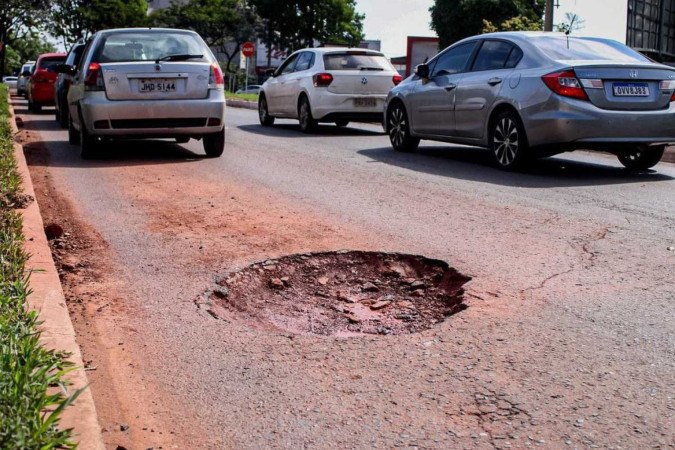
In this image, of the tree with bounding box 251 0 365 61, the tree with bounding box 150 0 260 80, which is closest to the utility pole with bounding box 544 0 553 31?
the tree with bounding box 251 0 365 61

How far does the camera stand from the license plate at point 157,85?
1044 cm

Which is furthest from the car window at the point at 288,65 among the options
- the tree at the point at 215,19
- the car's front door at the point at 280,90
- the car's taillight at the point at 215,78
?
the tree at the point at 215,19

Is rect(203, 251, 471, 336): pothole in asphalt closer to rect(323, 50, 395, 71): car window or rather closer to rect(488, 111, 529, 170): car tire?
rect(488, 111, 529, 170): car tire

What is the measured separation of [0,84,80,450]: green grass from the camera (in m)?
2.40

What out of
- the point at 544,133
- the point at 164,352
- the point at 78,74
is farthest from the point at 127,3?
the point at 164,352

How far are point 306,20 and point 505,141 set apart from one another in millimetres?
62323

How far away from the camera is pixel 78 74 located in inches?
448

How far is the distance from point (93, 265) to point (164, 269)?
1.49 feet

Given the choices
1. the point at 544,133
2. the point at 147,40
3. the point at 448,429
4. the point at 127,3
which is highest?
the point at 127,3

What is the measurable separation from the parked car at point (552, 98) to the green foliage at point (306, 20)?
2333 inches

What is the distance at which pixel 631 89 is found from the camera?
9062mm

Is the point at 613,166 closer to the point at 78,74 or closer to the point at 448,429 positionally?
the point at 78,74

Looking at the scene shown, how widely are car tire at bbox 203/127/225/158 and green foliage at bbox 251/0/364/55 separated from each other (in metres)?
58.9

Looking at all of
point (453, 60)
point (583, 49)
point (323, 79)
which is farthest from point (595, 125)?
point (323, 79)
